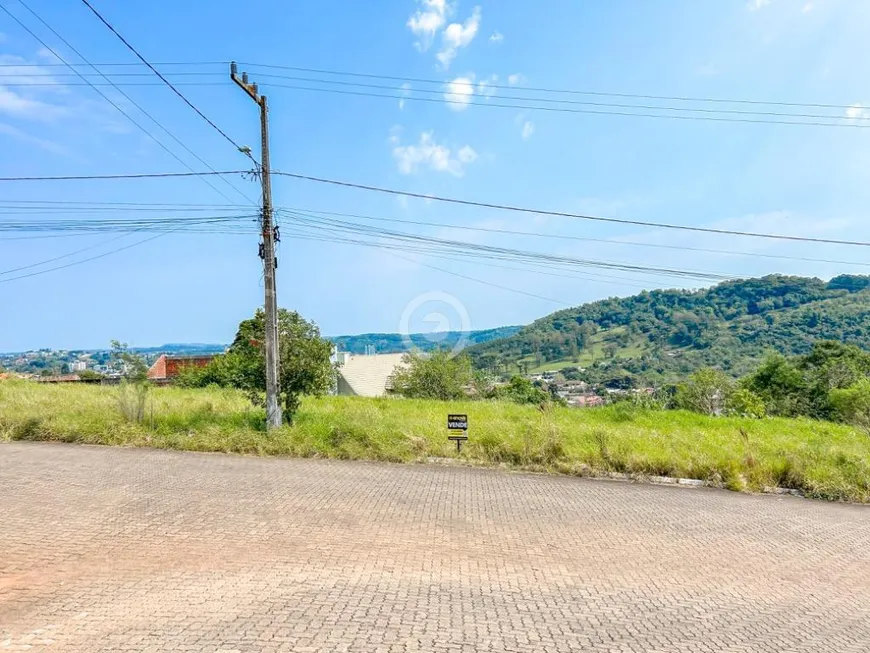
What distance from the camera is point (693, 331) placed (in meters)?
50.2

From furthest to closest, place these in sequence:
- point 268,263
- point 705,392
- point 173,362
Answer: point 173,362, point 705,392, point 268,263

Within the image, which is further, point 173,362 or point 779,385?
point 173,362

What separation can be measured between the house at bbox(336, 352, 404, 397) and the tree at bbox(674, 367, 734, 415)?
64.5ft

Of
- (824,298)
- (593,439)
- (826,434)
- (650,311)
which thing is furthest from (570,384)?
(593,439)

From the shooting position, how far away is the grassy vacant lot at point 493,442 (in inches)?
374

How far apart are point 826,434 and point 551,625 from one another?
46.4 ft

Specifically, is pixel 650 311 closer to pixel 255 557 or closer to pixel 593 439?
pixel 593 439

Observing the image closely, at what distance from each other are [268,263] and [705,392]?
91.7 feet

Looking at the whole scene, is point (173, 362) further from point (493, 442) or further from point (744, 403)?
point (493, 442)

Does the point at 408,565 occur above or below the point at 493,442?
below

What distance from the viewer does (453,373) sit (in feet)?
114

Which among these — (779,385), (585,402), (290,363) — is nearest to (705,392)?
(585,402)

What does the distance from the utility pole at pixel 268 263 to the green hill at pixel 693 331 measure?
3239cm

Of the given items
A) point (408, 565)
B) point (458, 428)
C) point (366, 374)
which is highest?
point (366, 374)
